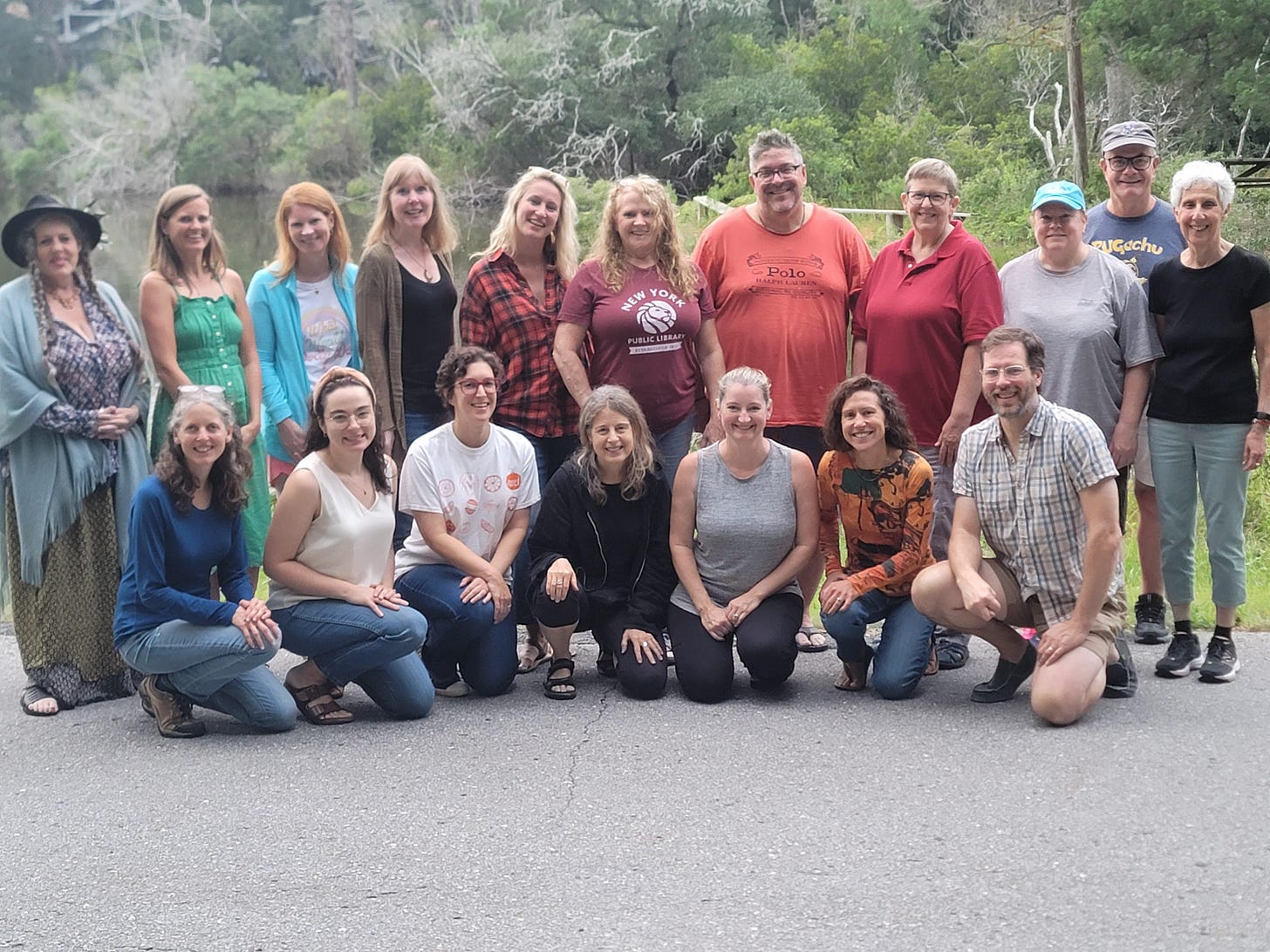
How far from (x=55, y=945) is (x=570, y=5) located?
115 feet

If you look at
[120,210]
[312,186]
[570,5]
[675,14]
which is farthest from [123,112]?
[312,186]

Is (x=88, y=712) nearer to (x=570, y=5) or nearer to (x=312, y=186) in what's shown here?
(x=312, y=186)

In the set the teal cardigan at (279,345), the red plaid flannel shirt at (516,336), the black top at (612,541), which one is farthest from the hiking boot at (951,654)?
the teal cardigan at (279,345)

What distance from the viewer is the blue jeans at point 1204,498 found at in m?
5.21

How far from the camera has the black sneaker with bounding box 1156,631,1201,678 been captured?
5.11 meters

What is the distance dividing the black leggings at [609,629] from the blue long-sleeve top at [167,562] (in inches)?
45.7

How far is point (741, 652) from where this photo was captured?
5.05 metres

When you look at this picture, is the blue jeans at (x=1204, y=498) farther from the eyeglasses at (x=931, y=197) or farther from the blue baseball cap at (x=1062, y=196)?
the eyeglasses at (x=931, y=197)

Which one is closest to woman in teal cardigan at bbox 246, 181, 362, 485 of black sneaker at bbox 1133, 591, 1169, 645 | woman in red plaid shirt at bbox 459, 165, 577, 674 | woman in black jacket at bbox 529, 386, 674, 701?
woman in red plaid shirt at bbox 459, 165, 577, 674

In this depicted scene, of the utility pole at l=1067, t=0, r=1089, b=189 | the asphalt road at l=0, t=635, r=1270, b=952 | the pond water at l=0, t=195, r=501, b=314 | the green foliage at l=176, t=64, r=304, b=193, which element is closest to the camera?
the asphalt road at l=0, t=635, r=1270, b=952

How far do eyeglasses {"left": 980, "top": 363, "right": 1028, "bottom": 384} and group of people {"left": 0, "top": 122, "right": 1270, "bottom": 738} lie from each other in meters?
0.03

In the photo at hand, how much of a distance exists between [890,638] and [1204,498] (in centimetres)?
141

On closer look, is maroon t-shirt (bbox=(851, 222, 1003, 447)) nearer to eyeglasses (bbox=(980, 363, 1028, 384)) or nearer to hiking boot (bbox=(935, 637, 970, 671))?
eyeglasses (bbox=(980, 363, 1028, 384))

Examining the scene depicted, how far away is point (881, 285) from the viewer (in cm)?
566
